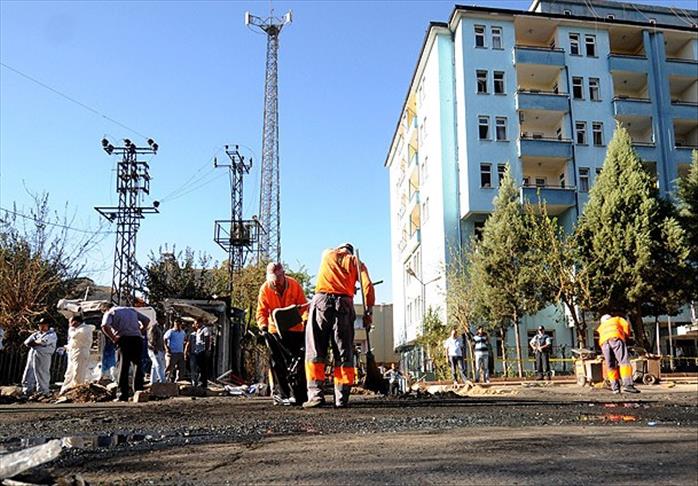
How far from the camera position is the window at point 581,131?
37.8m

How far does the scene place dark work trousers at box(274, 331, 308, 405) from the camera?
8852 millimetres

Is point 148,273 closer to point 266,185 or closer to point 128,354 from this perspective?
point 266,185

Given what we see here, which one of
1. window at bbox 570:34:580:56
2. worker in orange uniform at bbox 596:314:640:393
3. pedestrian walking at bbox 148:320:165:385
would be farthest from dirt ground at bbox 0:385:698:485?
window at bbox 570:34:580:56

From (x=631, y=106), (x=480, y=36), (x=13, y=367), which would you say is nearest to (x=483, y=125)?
(x=480, y=36)

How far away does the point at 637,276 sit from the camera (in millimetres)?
27469

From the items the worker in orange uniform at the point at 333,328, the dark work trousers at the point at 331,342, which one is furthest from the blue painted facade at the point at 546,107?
the dark work trousers at the point at 331,342

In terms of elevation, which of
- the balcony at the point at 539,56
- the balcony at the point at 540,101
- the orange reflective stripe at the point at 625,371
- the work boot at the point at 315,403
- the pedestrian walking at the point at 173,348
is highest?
the balcony at the point at 539,56

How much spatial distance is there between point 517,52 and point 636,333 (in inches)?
679

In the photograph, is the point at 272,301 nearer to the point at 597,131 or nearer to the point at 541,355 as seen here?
the point at 541,355

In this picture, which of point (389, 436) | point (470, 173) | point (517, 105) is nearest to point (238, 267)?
point (470, 173)

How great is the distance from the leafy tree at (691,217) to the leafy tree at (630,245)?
2.09 ft

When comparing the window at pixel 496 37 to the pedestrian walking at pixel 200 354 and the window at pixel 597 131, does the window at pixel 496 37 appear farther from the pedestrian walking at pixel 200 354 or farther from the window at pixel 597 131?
the pedestrian walking at pixel 200 354

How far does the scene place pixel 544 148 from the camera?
3675cm

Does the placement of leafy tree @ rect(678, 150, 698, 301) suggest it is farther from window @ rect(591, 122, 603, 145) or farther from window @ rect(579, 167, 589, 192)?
window @ rect(591, 122, 603, 145)
